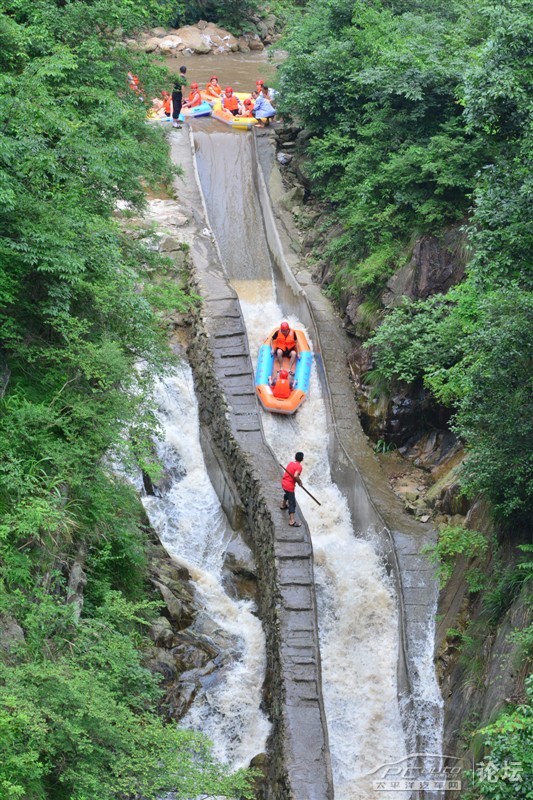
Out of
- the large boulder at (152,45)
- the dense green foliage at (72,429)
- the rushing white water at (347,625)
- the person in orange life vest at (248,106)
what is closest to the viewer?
the dense green foliage at (72,429)

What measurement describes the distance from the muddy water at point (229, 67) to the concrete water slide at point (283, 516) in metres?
12.1

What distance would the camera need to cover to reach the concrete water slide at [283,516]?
11828mm

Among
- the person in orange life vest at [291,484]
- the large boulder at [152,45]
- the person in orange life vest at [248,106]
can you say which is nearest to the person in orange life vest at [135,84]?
the person in orange life vest at [291,484]

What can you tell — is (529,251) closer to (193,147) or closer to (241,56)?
(193,147)

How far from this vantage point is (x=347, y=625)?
13672 mm

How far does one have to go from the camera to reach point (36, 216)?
11.1 metres

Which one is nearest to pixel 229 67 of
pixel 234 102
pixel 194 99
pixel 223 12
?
pixel 223 12

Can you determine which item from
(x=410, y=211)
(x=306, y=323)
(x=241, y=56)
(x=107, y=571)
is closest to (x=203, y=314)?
(x=306, y=323)

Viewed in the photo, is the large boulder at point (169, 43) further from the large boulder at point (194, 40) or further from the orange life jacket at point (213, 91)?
the orange life jacket at point (213, 91)

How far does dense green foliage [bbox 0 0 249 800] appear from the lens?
8055 millimetres

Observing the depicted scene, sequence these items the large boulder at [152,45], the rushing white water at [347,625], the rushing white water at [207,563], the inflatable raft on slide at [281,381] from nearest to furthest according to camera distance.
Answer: the rushing white water at [347,625] < the rushing white water at [207,563] < the inflatable raft on slide at [281,381] < the large boulder at [152,45]

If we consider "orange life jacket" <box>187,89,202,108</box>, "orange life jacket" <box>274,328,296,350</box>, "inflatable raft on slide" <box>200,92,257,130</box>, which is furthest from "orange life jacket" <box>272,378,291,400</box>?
"orange life jacket" <box>187,89,202,108</box>

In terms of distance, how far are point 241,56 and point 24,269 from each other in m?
29.0

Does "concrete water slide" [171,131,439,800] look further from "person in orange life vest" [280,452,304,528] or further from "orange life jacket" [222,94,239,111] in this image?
"orange life jacket" [222,94,239,111]
